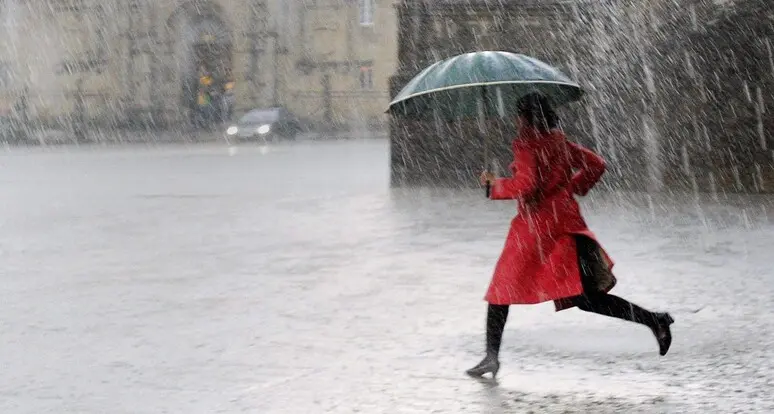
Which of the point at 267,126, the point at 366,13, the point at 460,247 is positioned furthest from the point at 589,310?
the point at 366,13

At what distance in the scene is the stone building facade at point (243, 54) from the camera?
6212cm

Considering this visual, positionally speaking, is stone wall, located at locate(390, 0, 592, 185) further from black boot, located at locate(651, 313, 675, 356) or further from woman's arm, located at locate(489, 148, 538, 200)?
woman's arm, located at locate(489, 148, 538, 200)

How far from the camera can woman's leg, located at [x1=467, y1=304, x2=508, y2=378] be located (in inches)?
265

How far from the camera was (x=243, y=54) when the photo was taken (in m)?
62.3

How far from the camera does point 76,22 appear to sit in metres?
63.6

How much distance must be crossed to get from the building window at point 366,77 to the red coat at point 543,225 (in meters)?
56.2

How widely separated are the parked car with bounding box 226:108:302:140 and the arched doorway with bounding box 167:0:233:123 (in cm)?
853

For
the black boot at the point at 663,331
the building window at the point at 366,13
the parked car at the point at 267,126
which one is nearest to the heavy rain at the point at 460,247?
the black boot at the point at 663,331

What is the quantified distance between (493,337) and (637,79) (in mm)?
15014

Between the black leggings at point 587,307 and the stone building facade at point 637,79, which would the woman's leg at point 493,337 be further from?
the stone building facade at point 637,79

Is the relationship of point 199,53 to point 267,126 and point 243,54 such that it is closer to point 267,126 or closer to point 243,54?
point 243,54

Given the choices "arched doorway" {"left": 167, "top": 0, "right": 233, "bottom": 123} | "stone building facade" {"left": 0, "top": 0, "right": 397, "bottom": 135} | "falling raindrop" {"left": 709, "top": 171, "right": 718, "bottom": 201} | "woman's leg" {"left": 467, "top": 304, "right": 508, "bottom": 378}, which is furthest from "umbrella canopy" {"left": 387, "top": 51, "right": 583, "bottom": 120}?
"arched doorway" {"left": 167, "top": 0, "right": 233, "bottom": 123}

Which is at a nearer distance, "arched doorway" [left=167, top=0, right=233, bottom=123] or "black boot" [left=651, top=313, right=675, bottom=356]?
"black boot" [left=651, top=313, right=675, bottom=356]

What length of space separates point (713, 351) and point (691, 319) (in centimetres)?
107
